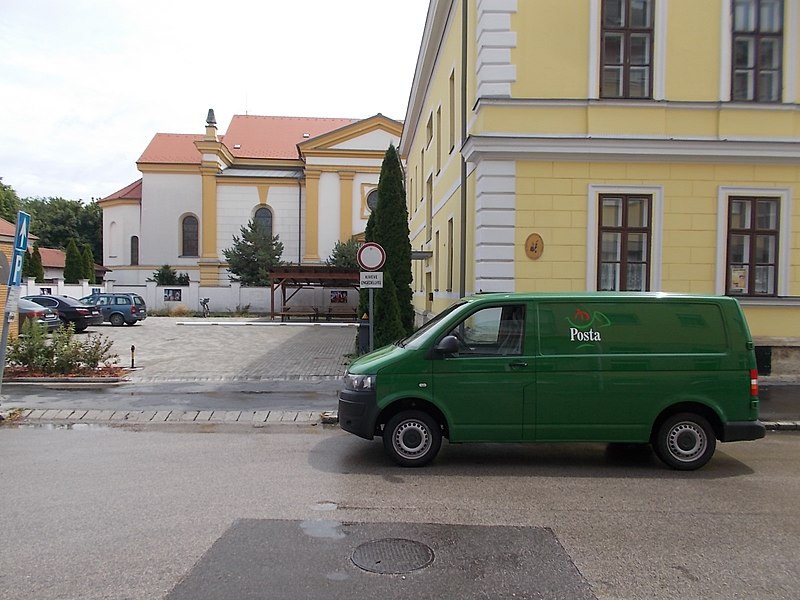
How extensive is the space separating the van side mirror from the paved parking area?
7110 millimetres

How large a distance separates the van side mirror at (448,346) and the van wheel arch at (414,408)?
59cm

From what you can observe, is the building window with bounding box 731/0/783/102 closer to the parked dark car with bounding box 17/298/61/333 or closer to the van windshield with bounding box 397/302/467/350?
the van windshield with bounding box 397/302/467/350

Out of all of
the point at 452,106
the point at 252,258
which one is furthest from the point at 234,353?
the point at 252,258

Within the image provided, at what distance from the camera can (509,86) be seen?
480 inches

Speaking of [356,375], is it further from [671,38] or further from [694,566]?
[671,38]

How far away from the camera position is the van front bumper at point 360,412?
6.61m

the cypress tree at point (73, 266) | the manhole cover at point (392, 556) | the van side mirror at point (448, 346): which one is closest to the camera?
the manhole cover at point (392, 556)

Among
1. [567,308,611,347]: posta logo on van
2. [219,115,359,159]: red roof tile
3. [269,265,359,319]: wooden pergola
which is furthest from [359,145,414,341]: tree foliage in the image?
[219,115,359,159]: red roof tile

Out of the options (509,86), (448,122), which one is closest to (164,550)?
(509,86)

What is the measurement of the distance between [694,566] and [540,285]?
8462 millimetres

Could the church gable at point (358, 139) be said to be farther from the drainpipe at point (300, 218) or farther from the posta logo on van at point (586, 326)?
the posta logo on van at point (586, 326)

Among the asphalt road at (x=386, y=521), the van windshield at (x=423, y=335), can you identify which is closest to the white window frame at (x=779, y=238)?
the asphalt road at (x=386, y=521)

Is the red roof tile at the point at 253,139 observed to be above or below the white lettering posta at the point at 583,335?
above

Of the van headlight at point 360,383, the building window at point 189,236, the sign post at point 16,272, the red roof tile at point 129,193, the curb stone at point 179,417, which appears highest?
the red roof tile at point 129,193
